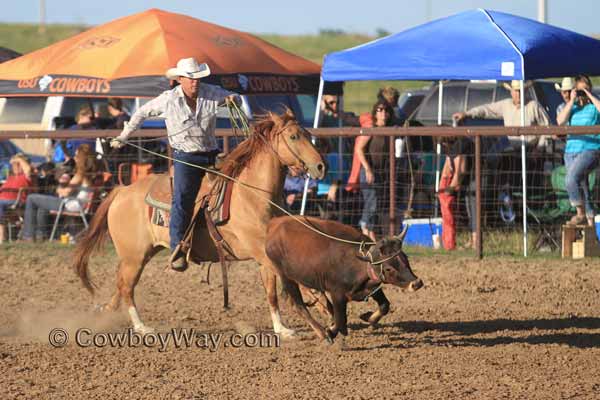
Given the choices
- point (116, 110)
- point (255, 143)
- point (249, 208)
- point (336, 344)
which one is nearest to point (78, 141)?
point (116, 110)

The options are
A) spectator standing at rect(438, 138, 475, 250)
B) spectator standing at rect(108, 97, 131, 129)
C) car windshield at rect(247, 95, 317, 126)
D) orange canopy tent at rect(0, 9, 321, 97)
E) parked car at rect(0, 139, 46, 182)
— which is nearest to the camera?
spectator standing at rect(438, 138, 475, 250)

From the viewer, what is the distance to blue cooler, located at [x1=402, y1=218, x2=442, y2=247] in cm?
1245

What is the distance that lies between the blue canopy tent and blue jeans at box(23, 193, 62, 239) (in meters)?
3.69

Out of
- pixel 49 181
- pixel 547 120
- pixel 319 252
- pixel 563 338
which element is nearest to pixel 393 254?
pixel 319 252

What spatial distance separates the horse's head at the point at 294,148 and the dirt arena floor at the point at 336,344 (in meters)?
1.31

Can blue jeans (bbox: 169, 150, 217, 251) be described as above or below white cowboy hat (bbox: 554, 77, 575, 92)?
below

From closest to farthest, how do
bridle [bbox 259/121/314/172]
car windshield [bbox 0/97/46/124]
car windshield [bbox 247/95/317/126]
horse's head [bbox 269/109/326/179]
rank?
horse's head [bbox 269/109/326/179]
bridle [bbox 259/121/314/172]
car windshield [bbox 247/95/317/126]
car windshield [bbox 0/97/46/124]

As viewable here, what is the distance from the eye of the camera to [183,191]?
8.31 m

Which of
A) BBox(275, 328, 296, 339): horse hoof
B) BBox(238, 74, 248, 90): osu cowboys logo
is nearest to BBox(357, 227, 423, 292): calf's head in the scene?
BBox(275, 328, 296, 339): horse hoof

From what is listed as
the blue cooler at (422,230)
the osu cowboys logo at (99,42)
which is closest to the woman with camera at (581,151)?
the blue cooler at (422,230)

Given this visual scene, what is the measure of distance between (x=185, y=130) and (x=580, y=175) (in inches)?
207

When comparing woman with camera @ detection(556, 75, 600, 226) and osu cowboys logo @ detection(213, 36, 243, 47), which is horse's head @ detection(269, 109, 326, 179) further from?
osu cowboys logo @ detection(213, 36, 243, 47)

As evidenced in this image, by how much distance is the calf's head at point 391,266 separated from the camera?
736 cm

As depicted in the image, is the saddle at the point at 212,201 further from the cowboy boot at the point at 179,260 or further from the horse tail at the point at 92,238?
the horse tail at the point at 92,238
